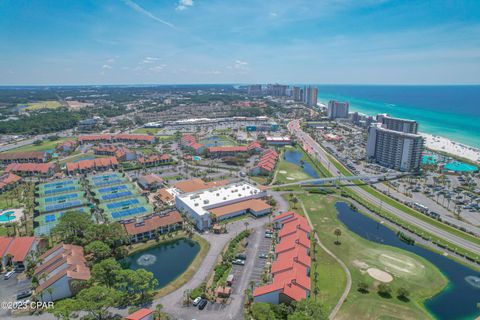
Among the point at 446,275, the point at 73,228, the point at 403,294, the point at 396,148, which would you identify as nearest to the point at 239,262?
the point at 403,294

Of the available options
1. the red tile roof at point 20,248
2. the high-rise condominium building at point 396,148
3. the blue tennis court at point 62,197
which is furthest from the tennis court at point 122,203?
the high-rise condominium building at point 396,148

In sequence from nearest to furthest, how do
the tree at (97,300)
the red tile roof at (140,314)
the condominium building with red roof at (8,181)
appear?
the tree at (97,300) → the red tile roof at (140,314) → the condominium building with red roof at (8,181)

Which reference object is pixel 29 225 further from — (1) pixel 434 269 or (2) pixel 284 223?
(1) pixel 434 269

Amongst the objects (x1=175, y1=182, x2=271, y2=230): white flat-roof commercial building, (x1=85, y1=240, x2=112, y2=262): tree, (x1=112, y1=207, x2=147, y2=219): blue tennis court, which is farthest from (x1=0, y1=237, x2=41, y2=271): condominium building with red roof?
(x1=175, y1=182, x2=271, y2=230): white flat-roof commercial building

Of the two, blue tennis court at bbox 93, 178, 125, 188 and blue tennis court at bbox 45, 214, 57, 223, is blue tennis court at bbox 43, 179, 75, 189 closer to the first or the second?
blue tennis court at bbox 93, 178, 125, 188

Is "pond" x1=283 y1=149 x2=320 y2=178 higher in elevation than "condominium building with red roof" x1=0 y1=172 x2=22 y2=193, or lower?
lower

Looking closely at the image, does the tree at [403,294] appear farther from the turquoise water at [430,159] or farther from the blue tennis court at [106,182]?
the turquoise water at [430,159]
